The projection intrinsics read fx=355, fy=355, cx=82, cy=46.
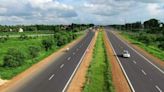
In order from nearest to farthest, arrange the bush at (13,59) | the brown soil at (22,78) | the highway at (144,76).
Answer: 1. the highway at (144,76)
2. the brown soil at (22,78)
3. the bush at (13,59)

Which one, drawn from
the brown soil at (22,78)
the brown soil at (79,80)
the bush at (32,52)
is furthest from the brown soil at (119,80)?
the bush at (32,52)

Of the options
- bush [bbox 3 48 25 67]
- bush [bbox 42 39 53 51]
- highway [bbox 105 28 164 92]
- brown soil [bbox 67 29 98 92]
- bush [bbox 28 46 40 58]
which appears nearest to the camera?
brown soil [bbox 67 29 98 92]

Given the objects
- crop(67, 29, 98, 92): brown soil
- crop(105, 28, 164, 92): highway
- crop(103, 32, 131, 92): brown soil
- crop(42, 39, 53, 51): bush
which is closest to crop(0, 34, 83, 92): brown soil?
crop(67, 29, 98, 92): brown soil

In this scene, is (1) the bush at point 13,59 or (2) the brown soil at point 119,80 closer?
(2) the brown soil at point 119,80

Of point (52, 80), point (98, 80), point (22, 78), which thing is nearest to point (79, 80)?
point (98, 80)

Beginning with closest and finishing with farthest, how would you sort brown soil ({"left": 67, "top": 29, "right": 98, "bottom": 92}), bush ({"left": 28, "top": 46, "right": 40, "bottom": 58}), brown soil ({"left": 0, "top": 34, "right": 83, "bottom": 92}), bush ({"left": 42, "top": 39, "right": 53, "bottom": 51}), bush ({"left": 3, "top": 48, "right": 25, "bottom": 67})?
brown soil ({"left": 67, "top": 29, "right": 98, "bottom": 92}) < brown soil ({"left": 0, "top": 34, "right": 83, "bottom": 92}) < bush ({"left": 3, "top": 48, "right": 25, "bottom": 67}) < bush ({"left": 28, "top": 46, "right": 40, "bottom": 58}) < bush ({"left": 42, "top": 39, "right": 53, "bottom": 51})

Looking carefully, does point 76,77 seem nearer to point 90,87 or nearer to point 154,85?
point 90,87

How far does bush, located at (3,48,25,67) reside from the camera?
1549 inches

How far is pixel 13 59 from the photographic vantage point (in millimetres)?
39688

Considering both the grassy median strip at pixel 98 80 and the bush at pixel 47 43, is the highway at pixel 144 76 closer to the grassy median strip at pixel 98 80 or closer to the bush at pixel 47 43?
the grassy median strip at pixel 98 80

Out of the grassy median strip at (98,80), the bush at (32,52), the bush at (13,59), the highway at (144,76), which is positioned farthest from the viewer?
the bush at (32,52)

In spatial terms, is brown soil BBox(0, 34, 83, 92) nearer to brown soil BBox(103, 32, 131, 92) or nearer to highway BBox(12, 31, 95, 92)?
highway BBox(12, 31, 95, 92)

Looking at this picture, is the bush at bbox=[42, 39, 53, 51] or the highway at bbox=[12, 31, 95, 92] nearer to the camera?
the highway at bbox=[12, 31, 95, 92]

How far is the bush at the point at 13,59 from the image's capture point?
39344 millimetres
